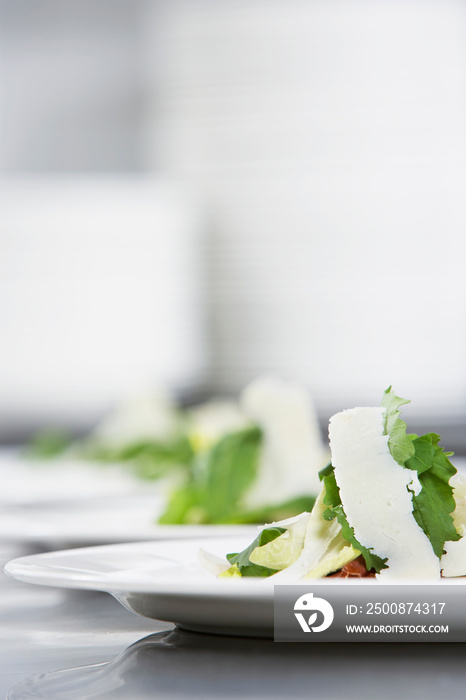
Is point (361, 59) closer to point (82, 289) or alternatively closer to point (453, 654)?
point (82, 289)

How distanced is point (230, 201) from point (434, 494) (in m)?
5.29

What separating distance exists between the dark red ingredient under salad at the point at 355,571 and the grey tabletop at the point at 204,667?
0.11ft

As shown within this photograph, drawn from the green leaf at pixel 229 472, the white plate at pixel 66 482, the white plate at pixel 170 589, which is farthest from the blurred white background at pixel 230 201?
the white plate at pixel 170 589

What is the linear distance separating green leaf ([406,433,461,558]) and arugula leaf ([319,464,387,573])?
0.03 meters

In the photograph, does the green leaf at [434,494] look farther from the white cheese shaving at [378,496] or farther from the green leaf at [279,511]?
the green leaf at [279,511]

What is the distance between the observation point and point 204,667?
1.45ft

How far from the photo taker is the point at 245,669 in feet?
1.42

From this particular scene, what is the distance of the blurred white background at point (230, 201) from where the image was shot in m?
4.89

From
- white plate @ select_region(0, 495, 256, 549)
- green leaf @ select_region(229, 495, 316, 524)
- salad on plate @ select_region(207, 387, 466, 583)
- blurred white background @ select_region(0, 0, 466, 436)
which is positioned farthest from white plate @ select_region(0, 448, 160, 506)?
blurred white background @ select_region(0, 0, 466, 436)

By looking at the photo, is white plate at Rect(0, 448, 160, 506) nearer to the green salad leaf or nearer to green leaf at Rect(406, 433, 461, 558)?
the green salad leaf

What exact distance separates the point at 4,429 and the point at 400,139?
244 centimetres

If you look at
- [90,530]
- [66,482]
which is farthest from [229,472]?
[66,482]

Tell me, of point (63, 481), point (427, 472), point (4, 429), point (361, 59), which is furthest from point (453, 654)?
point (361, 59)

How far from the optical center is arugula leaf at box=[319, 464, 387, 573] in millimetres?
484
